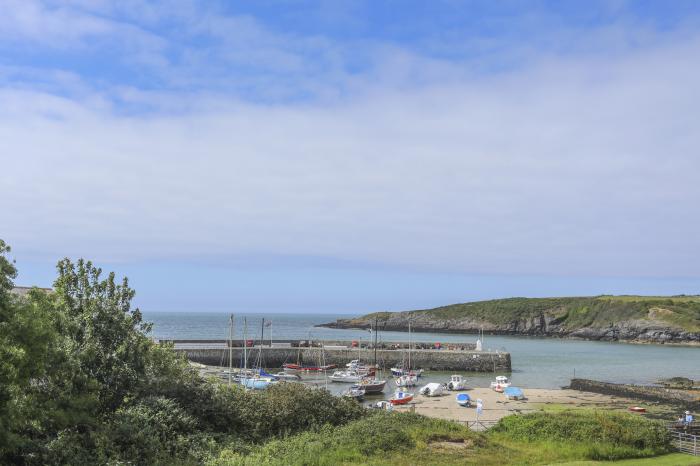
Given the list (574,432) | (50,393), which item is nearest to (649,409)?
(574,432)

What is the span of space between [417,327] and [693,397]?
142767mm

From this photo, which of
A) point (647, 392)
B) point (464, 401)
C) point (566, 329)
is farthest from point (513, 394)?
point (566, 329)

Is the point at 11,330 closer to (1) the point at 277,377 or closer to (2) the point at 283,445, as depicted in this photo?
(2) the point at 283,445

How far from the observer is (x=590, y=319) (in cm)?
16425

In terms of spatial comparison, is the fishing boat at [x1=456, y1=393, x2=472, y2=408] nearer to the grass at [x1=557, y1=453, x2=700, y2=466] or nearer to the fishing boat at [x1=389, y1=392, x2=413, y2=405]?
the fishing boat at [x1=389, y1=392, x2=413, y2=405]

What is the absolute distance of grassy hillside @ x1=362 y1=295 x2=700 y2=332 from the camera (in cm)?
14938

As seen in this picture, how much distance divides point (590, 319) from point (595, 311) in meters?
5.23

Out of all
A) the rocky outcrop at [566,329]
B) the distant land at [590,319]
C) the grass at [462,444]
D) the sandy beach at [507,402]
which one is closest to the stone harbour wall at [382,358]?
the sandy beach at [507,402]

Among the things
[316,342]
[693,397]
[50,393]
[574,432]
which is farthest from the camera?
[316,342]

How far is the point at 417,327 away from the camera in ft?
654

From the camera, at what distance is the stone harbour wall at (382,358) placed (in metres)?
83.6

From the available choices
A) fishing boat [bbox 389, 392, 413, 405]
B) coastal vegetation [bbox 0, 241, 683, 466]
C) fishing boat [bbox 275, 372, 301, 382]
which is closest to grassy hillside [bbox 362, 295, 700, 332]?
fishing boat [bbox 275, 372, 301, 382]

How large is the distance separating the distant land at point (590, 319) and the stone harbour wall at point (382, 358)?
251ft

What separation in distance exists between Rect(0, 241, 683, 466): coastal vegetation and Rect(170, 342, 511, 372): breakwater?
195 ft
